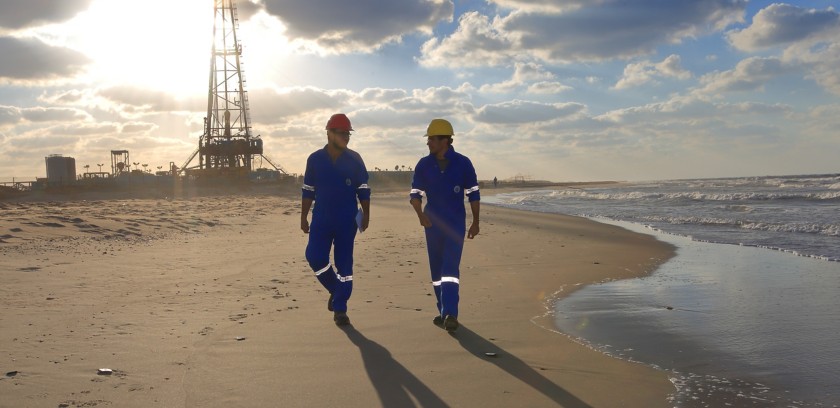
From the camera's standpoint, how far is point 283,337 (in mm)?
5141

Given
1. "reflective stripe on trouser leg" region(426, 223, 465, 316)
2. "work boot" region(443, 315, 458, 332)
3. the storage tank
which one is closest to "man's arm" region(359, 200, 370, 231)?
"reflective stripe on trouser leg" region(426, 223, 465, 316)

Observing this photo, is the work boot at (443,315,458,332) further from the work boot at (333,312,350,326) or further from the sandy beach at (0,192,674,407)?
the work boot at (333,312,350,326)

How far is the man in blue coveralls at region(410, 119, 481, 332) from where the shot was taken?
572 cm

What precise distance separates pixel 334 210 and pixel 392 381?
2243mm

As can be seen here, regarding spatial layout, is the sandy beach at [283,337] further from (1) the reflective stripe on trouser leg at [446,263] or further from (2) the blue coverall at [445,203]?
A: (2) the blue coverall at [445,203]

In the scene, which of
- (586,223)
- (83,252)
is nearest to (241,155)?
(586,223)

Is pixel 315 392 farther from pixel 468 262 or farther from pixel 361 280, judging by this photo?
pixel 468 262

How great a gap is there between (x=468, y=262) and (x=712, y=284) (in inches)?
148

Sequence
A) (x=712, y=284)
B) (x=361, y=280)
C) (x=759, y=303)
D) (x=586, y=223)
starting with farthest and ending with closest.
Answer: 1. (x=586, y=223)
2. (x=361, y=280)
3. (x=712, y=284)
4. (x=759, y=303)

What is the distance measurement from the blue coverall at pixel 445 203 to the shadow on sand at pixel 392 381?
3.75 feet

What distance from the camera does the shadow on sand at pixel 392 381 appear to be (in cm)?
366

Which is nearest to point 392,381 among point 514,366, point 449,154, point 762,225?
point 514,366

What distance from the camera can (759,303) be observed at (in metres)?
6.53

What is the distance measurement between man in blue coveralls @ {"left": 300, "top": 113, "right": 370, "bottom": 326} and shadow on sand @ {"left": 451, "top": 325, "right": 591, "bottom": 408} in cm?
130
